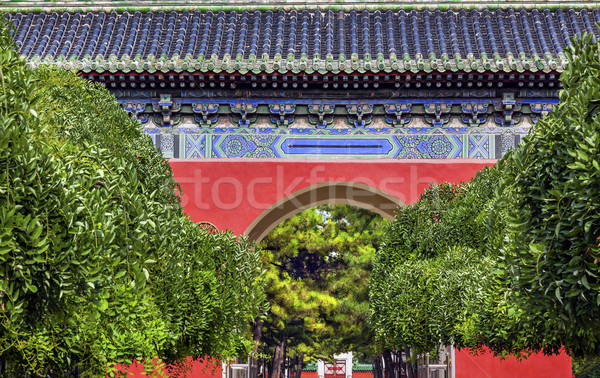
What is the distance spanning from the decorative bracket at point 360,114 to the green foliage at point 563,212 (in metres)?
6.84

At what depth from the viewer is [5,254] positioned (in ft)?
11.2

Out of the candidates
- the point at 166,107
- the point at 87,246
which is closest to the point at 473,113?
the point at 166,107

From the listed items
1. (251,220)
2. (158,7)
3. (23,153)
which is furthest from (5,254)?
(158,7)

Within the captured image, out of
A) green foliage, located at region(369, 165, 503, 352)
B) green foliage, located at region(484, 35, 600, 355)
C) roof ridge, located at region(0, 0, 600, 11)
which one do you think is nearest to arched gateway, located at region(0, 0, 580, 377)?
roof ridge, located at region(0, 0, 600, 11)

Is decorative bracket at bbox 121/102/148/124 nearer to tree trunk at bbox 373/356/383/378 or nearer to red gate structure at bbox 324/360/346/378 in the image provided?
red gate structure at bbox 324/360/346/378

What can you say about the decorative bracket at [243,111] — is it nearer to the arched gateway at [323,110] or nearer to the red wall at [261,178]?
the arched gateway at [323,110]

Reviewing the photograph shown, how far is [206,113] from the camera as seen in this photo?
1140 centimetres

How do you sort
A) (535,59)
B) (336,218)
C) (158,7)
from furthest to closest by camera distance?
(336,218), (158,7), (535,59)

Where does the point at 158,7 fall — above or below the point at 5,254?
above

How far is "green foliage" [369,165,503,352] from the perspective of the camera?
7.53 metres

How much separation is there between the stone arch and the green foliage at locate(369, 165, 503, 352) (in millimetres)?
1910

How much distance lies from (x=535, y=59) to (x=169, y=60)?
498 cm

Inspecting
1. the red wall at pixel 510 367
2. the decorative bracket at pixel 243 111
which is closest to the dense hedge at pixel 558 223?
the red wall at pixel 510 367

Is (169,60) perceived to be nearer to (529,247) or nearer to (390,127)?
(390,127)
